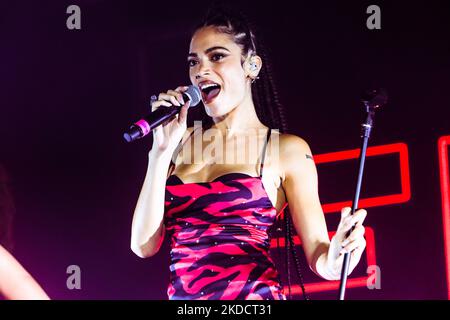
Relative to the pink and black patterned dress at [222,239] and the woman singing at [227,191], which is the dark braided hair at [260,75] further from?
the pink and black patterned dress at [222,239]

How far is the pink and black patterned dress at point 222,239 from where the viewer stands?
1.55 metres

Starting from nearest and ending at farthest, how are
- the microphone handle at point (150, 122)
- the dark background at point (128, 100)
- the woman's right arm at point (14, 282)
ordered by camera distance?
the woman's right arm at point (14, 282)
the microphone handle at point (150, 122)
the dark background at point (128, 100)

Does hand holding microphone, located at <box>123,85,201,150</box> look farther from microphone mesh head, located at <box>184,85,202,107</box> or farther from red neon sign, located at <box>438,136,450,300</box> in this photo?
red neon sign, located at <box>438,136,450,300</box>

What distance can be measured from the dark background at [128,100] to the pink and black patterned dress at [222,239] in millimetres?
700

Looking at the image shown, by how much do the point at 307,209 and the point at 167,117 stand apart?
437 mm

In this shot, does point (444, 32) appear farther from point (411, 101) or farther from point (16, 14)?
point (16, 14)

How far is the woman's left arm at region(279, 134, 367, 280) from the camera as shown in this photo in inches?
60.0

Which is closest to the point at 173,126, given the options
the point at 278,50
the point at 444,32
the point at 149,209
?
the point at 149,209

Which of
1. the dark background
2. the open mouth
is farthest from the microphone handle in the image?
the dark background

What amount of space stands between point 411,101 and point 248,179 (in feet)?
2.74

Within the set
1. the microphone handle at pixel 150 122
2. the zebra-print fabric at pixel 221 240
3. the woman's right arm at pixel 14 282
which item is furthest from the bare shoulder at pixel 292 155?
the woman's right arm at pixel 14 282

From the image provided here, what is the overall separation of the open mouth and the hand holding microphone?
0.18 meters

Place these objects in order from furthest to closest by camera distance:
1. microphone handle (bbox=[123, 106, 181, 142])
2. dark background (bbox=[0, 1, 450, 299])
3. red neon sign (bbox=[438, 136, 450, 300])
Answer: dark background (bbox=[0, 1, 450, 299]) → red neon sign (bbox=[438, 136, 450, 300]) → microphone handle (bbox=[123, 106, 181, 142])

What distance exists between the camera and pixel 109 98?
2527 millimetres
